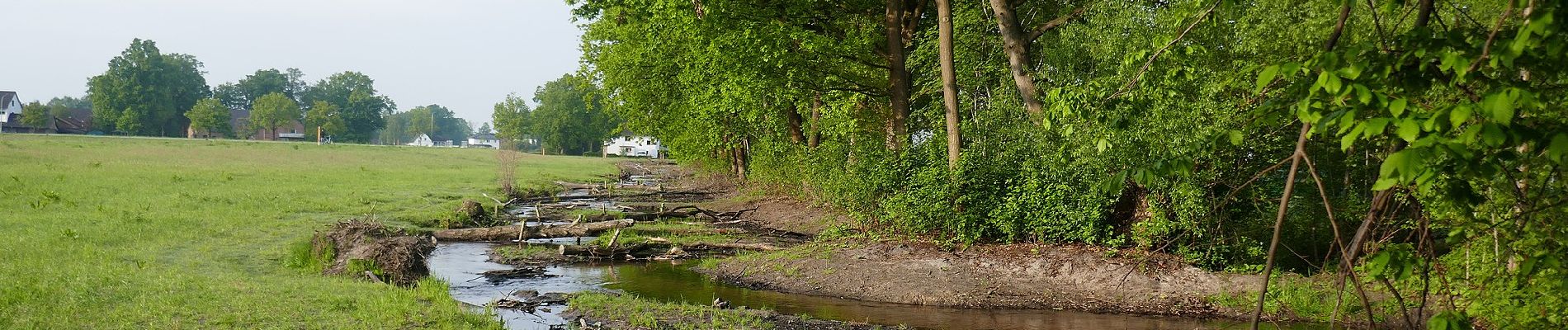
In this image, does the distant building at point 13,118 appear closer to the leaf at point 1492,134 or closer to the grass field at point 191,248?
the grass field at point 191,248

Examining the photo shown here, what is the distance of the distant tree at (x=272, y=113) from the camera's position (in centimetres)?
11569

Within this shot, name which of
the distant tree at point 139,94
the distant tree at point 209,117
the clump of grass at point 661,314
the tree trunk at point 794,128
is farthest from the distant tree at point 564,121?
the clump of grass at point 661,314

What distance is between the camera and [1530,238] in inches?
281

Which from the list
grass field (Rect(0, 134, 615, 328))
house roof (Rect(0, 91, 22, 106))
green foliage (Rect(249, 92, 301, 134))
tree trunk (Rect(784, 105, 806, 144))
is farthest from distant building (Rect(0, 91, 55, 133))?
tree trunk (Rect(784, 105, 806, 144))

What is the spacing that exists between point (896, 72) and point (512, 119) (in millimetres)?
108526

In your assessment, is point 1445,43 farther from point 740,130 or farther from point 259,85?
point 259,85

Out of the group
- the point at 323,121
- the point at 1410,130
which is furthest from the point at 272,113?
the point at 1410,130

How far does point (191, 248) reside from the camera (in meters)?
15.6

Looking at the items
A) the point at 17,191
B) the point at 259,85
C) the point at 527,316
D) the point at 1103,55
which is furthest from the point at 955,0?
the point at 259,85

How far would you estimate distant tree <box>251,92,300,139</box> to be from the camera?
116 metres

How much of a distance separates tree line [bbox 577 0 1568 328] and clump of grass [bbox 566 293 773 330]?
14.1 ft

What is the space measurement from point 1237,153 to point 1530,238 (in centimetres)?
546

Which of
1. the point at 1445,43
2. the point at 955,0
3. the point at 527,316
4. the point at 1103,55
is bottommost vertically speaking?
the point at 527,316

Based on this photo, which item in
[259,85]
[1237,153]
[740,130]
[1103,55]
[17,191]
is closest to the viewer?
[1237,153]
